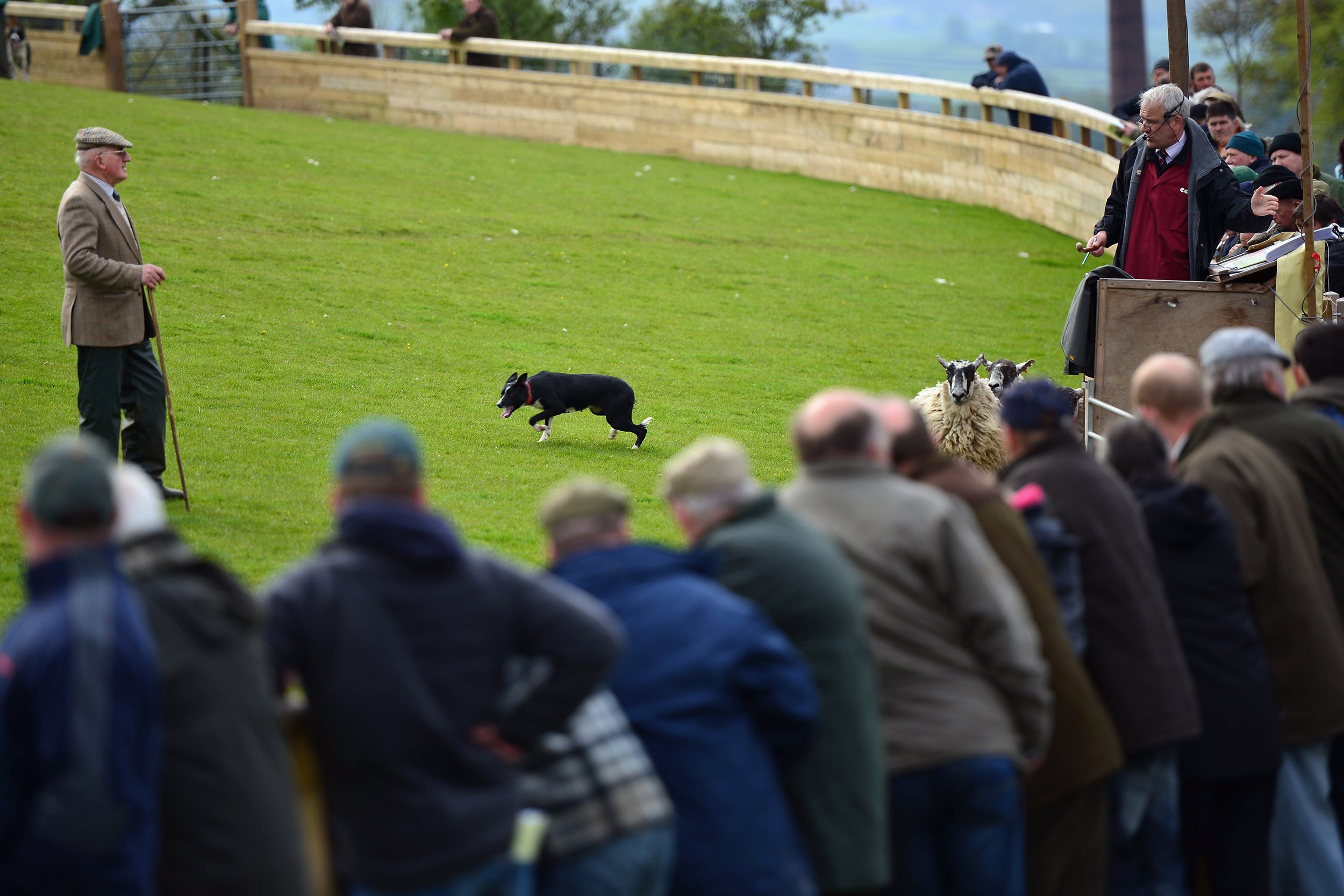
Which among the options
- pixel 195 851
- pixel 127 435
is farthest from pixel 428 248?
Result: pixel 195 851

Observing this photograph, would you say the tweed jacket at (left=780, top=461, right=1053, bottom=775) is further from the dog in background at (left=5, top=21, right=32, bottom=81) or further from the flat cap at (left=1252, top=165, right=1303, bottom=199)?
the dog in background at (left=5, top=21, right=32, bottom=81)

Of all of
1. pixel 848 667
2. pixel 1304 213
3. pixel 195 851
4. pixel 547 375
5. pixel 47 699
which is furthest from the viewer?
pixel 547 375

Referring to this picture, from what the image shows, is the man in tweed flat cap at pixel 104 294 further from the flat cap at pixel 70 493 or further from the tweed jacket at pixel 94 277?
the flat cap at pixel 70 493

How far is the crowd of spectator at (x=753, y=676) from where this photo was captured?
352 centimetres

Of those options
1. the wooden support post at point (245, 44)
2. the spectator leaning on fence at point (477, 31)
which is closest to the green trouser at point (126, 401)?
the spectator leaning on fence at point (477, 31)

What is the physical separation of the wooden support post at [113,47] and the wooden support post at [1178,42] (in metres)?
27.7

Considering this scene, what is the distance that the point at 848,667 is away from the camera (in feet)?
14.8

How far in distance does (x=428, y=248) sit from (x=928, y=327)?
781 centimetres

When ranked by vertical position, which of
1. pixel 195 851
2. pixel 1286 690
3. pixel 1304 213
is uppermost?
pixel 1304 213

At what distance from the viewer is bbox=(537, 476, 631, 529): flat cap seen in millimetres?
4312

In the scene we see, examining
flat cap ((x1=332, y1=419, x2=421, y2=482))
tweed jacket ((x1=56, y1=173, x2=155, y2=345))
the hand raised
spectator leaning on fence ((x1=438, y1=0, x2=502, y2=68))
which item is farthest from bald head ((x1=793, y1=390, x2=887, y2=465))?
spectator leaning on fence ((x1=438, y1=0, x2=502, y2=68))

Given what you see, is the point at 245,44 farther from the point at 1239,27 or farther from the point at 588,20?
the point at 1239,27

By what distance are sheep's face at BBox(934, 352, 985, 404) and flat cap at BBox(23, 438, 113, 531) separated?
11005 millimetres

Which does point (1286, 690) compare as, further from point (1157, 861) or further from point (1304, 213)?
point (1304, 213)
